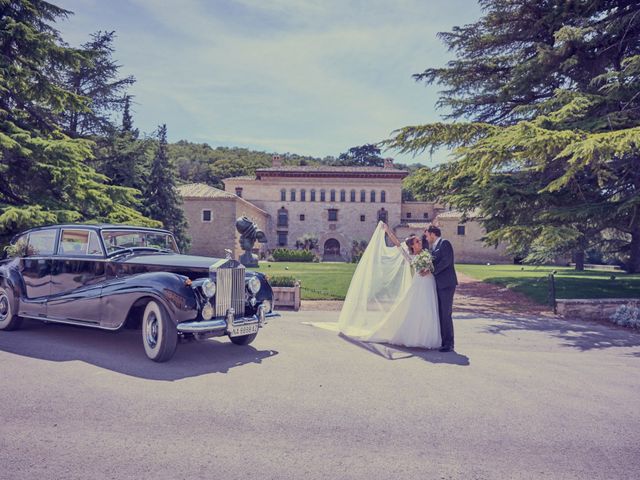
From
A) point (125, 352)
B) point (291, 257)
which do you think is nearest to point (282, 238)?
point (291, 257)

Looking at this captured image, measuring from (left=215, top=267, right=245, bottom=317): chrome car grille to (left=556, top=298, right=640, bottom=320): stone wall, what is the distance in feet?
28.3

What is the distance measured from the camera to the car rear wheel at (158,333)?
18.7ft

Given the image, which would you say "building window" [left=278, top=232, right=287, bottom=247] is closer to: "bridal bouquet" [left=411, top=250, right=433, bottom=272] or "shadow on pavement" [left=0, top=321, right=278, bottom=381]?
"shadow on pavement" [left=0, top=321, right=278, bottom=381]

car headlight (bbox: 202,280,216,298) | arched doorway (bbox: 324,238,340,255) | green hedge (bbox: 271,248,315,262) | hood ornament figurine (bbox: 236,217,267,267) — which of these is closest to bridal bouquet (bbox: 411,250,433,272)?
car headlight (bbox: 202,280,216,298)

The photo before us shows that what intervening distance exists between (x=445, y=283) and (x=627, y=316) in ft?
17.9

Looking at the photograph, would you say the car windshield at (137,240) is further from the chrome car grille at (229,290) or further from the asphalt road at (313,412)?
the chrome car grille at (229,290)

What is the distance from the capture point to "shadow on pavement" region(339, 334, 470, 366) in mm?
6328

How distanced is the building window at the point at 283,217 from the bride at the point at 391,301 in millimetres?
51263

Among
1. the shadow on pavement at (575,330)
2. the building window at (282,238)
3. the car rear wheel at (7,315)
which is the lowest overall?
the shadow on pavement at (575,330)

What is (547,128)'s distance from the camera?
40.0 feet

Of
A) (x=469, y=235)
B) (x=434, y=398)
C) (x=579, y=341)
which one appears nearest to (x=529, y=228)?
(x=579, y=341)

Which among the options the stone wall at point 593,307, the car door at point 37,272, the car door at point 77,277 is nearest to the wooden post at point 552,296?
the stone wall at point 593,307

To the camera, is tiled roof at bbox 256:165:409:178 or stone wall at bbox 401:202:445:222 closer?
tiled roof at bbox 256:165:409:178

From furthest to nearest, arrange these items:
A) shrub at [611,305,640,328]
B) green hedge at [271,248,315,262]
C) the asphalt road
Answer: green hedge at [271,248,315,262] → shrub at [611,305,640,328] → the asphalt road
